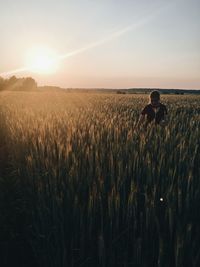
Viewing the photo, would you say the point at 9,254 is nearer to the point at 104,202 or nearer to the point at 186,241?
the point at 104,202

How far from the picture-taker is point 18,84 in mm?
81062

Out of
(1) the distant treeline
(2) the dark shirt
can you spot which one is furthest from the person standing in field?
(1) the distant treeline

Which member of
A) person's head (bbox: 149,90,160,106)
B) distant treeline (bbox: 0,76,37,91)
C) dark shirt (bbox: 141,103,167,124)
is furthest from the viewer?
distant treeline (bbox: 0,76,37,91)

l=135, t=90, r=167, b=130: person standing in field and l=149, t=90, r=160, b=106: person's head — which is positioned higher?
l=149, t=90, r=160, b=106: person's head

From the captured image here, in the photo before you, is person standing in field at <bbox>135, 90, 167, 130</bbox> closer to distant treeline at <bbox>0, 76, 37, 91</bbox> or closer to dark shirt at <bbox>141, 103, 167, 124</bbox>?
dark shirt at <bbox>141, 103, 167, 124</bbox>

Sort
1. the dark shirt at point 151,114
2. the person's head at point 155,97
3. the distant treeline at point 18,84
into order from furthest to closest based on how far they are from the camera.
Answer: the distant treeline at point 18,84, the dark shirt at point 151,114, the person's head at point 155,97

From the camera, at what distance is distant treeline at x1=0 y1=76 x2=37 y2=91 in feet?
235

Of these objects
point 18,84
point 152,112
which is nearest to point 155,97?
point 152,112

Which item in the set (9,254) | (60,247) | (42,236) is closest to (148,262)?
(60,247)

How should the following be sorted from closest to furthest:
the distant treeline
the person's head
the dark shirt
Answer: the person's head, the dark shirt, the distant treeline

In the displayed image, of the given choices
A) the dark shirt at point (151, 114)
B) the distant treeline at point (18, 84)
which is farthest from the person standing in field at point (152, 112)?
the distant treeline at point (18, 84)

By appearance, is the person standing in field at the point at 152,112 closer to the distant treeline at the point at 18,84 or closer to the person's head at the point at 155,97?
the person's head at the point at 155,97

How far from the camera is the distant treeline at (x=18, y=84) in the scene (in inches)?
2825

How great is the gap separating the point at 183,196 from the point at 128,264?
706 mm
